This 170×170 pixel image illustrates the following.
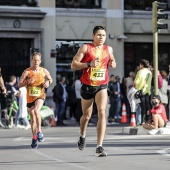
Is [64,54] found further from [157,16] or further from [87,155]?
[87,155]

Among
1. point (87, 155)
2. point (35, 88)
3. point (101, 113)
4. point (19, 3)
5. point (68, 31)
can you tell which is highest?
point (19, 3)

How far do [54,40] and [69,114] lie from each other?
358cm

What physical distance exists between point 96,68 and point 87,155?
61.7 inches

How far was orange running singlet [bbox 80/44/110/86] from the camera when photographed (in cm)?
1288

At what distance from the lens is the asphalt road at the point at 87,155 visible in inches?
458

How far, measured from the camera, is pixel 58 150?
14906mm

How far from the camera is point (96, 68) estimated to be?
12.9 m

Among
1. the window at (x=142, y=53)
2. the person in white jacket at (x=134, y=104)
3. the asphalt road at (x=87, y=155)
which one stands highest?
the window at (x=142, y=53)

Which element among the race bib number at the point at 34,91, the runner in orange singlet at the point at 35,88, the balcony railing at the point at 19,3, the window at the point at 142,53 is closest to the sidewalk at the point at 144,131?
the runner in orange singlet at the point at 35,88

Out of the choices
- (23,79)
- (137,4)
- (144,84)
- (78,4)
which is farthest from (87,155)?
(137,4)

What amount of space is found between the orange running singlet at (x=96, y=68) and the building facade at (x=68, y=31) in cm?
2031

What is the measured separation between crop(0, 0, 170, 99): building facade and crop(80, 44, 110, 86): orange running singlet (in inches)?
800

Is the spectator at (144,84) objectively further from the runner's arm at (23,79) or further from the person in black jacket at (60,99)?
the runner's arm at (23,79)

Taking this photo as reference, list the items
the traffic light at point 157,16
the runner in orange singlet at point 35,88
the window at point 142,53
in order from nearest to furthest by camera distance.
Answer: the runner in orange singlet at point 35,88
the traffic light at point 157,16
the window at point 142,53
